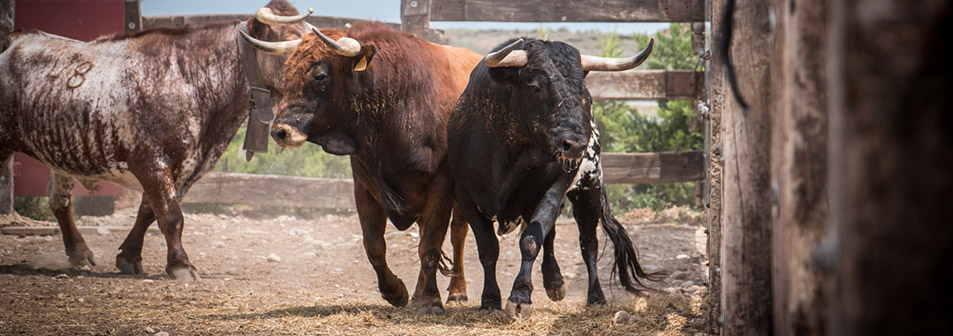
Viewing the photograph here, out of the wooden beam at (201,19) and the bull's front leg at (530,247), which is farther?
the wooden beam at (201,19)

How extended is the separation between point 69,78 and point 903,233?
667 cm

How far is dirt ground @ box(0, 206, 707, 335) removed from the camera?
14.2ft

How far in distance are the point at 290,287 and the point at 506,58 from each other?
2.82 meters

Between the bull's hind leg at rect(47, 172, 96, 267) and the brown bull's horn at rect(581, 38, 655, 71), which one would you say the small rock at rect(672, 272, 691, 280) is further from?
the bull's hind leg at rect(47, 172, 96, 267)

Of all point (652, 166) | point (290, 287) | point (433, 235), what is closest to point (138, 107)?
point (290, 287)

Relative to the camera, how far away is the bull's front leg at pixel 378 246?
5.20 m

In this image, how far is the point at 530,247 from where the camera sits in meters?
4.42

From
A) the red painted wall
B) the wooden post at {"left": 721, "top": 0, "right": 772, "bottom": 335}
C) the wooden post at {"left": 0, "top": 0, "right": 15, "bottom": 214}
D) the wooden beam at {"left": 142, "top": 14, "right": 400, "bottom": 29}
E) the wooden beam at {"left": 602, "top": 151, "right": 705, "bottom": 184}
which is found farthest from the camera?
the wooden beam at {"left": 142, "top": 14, "right": 400, "bottom": 29}

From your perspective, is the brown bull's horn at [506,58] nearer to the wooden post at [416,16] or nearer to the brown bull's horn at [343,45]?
the brown bull's horn at [343,45]

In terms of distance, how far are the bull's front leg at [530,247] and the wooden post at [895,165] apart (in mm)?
3091

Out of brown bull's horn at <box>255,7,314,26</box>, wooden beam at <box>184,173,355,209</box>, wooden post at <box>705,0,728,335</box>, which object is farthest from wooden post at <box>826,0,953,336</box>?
wooden beam at <box>184,173,355,209</box>

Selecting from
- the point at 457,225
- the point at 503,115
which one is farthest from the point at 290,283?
the point at 503,115

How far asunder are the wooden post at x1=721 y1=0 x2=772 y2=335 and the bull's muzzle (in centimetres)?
278

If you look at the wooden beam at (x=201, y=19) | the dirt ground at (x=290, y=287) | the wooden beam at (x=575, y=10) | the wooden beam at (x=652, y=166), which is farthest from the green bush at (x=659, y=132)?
the wooden beam at (x=201, y=19)
